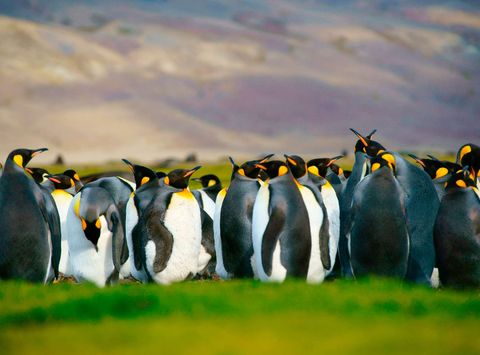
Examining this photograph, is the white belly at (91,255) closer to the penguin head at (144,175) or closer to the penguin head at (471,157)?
the penguin head at (144,175)

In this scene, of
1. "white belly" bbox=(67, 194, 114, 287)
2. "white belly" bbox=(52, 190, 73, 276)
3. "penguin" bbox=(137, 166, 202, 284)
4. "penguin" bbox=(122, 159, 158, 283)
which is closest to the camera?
"white belly" bbox=(67, 194, 114, 287)

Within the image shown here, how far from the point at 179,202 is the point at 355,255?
8.20 feet

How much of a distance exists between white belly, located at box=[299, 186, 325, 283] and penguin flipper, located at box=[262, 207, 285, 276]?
1.90 feet

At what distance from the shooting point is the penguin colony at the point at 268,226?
9117mm

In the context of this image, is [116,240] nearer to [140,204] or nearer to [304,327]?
[140,204]

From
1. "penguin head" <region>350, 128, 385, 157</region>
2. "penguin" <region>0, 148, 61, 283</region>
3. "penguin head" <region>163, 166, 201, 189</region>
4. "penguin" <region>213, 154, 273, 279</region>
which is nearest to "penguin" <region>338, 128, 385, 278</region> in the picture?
"penguin head" <region>350, 128, 385, 157</region>

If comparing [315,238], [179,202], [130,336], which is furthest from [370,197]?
[130,336]

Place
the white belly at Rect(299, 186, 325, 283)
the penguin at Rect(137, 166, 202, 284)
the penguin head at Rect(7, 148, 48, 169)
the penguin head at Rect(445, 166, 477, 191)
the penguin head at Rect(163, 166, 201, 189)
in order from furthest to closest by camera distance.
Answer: the penguin head at Rect(163, 166, 201, 189)
the penguin at Rect(137, 166, 202, 284)
the white belly at Rect(299, 186, 325, 283)
the penguin head at Rect(7, 148, 48, 169)
the penguin head at Rect(445, 166, 477, 191)

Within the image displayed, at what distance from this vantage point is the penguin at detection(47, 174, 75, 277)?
1144cm

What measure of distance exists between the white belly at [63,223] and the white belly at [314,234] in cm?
378

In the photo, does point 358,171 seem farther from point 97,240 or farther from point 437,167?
point 97,240

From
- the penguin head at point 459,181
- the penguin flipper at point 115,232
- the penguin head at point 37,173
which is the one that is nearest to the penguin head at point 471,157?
the penguin head at point 459,181

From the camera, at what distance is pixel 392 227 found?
9.03 m

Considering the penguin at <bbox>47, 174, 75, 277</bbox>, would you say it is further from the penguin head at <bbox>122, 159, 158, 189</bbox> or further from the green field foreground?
the green field foreground
